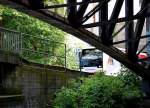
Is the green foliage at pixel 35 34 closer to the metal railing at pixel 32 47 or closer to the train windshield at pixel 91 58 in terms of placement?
the metal railing at pixel 32 47

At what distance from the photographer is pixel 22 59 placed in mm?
17188

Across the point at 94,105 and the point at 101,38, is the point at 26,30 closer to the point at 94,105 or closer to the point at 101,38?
the point at 94,105

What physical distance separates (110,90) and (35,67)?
317 cm

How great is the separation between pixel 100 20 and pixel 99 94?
3.58 metres

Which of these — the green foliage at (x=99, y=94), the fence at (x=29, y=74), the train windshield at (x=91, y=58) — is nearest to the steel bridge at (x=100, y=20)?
the green foliage at (x=99, y=94)

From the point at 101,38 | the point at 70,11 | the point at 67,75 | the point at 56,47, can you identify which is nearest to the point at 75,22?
the point at 70,11

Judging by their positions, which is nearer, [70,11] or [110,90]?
[70,11]

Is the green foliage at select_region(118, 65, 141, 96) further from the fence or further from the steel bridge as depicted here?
the fence

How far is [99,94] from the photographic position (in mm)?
15961

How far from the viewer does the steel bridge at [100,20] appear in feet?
37.0

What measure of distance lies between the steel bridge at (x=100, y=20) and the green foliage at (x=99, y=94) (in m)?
1.14

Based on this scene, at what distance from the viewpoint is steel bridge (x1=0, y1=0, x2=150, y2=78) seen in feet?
37.0

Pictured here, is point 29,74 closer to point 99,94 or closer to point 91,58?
point 99,94

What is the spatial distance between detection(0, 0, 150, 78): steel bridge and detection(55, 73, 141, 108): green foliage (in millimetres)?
1142
